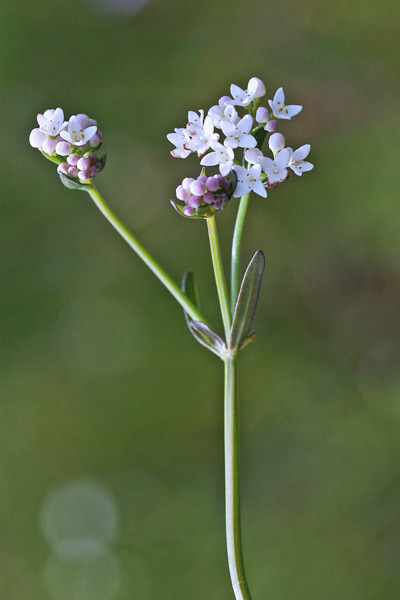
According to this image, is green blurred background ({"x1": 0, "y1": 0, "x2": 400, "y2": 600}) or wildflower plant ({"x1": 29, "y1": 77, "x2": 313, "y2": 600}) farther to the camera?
green blurred background ({"x1": 0, "y1": 0, "x2": 400, "y2": 600})

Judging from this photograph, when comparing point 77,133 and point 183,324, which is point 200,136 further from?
point 183,324

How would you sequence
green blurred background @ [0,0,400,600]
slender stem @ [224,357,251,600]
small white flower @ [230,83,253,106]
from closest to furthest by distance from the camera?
slender stem @ [224,357,251,600] < small white flower @ [230,83,253,106] < green blurred background @ [0,0,400,600]

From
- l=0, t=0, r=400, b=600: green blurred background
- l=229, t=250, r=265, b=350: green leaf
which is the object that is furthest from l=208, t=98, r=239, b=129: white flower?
l=0, t=0, r=400, b=600: green blurred background

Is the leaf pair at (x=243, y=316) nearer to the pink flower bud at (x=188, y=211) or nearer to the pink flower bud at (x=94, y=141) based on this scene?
the pink flower bud at (x=188, y=211)

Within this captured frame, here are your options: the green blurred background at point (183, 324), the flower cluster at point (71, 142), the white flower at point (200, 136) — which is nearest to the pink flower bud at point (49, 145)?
the flower cluster at point (71, 142)

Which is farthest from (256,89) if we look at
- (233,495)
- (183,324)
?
(183,324)

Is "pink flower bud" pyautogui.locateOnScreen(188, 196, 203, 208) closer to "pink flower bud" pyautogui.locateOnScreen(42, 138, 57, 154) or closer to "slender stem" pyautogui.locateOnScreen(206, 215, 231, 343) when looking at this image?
"slender stem" pyautogui.locateOnScreen(206, 215, 231, 343)

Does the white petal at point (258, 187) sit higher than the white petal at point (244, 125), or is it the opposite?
the white petal at point (244, 125)
